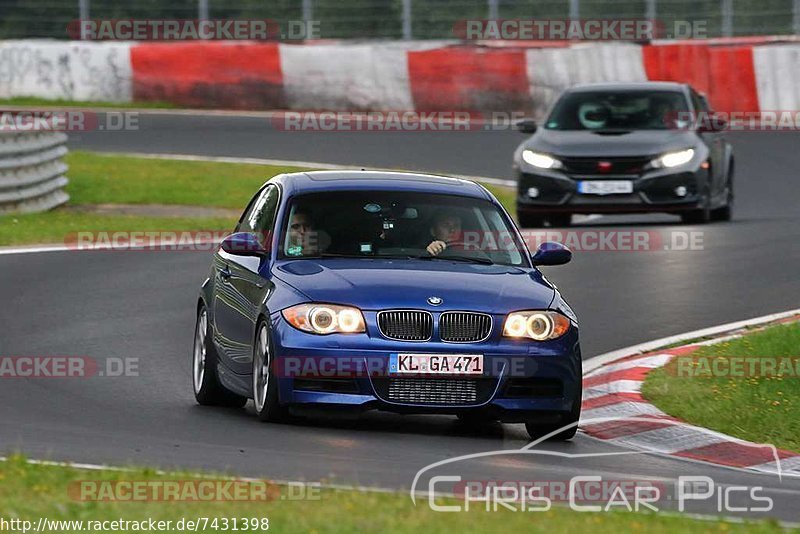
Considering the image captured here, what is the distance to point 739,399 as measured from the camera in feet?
39.0

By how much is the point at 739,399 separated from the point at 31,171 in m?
13.3

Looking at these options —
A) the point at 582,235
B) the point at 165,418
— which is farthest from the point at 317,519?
the point at 582,235

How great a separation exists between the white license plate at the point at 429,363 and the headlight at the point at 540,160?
11320mm

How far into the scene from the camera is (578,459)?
9.84 meters

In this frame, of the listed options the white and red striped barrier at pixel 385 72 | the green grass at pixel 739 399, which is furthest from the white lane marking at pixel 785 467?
the white and red striped barrier at pixel 385 72

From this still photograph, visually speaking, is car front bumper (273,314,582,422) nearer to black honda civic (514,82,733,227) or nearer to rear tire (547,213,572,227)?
black honda civic (514,82,733,227)

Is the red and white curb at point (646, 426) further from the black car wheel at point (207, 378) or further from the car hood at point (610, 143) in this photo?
the car hood at point (610, 143)

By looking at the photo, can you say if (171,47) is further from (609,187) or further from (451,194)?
(451,194)

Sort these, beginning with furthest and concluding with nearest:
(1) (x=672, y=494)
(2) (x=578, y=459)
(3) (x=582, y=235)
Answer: (3) (x=582, y=235) → (2) (x=578, y=459) → (1) (x=672, y=494)

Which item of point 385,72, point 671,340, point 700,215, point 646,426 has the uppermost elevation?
point 646,426

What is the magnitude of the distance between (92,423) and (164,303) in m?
5.56

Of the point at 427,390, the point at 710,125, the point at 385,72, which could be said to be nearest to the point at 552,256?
the point at 427,390

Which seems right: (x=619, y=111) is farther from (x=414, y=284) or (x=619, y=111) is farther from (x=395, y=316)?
(x=395, y=316)

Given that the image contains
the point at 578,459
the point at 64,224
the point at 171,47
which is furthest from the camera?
the point at 171,47
